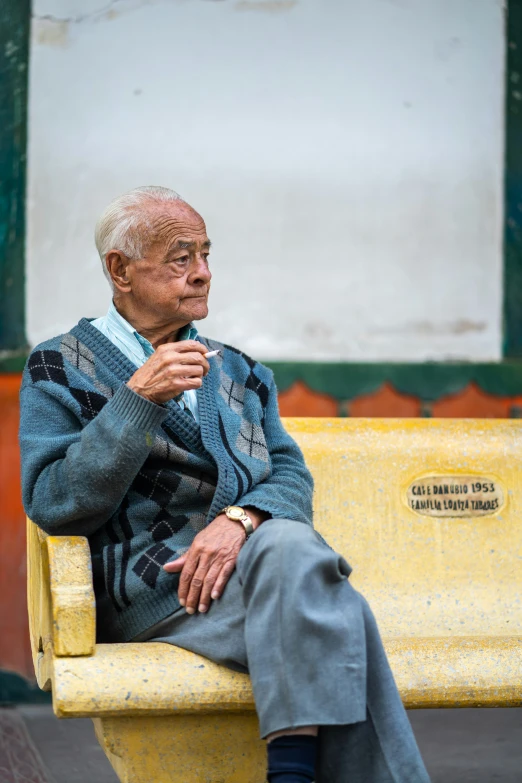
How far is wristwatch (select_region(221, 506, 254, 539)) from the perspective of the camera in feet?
9.02

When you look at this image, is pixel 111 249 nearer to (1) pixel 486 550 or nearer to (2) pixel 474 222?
(1) pixel 486 550

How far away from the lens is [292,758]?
2336 mm

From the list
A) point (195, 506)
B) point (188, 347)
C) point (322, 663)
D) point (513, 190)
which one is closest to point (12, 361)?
point (195, 506)

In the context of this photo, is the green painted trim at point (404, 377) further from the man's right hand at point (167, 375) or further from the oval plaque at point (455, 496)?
the man's right hand at point (167, 375)

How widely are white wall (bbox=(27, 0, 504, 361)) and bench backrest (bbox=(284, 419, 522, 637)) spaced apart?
0.86 m

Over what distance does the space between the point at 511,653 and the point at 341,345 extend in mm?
1783

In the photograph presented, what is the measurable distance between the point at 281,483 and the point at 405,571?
655mm

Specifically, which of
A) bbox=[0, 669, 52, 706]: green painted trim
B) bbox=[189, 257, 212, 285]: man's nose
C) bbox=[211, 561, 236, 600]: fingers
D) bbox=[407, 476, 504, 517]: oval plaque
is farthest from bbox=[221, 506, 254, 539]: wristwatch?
bbox=[0, 669, 52, 706]: green painted trim

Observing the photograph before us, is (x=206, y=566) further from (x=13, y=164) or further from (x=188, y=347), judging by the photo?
(x=13, y=164)

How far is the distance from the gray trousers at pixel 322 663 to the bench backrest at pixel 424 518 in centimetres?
96

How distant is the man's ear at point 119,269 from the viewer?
118 inches

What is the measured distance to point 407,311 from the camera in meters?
4.36

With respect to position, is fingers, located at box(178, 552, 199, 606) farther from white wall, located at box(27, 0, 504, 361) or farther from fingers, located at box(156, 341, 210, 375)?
white wall, located at box(27, 0, 504, 361)

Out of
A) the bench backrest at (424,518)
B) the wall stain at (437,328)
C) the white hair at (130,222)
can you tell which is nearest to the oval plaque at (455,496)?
the bench backrest at (424,518)
